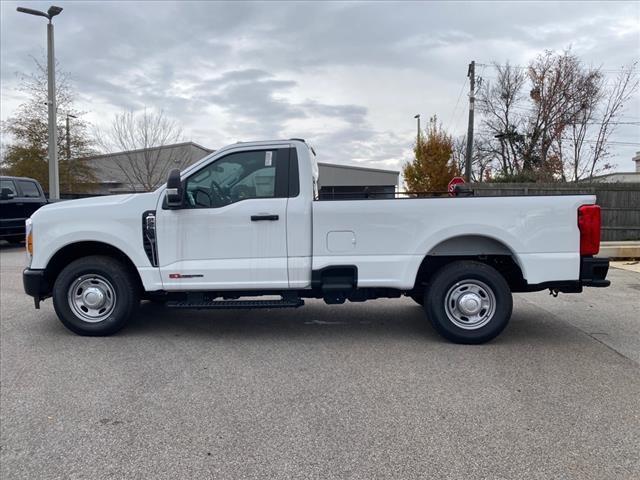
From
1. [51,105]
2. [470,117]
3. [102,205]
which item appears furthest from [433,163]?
[102,205]

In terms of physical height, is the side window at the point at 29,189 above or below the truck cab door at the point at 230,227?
above

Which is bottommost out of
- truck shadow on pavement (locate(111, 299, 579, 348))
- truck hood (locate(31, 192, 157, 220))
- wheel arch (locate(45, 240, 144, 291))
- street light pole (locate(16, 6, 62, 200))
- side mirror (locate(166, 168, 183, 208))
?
truck shadow on pavement (locate(111, 299, 579, 348))

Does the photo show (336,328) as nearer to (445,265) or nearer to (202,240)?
(445,265)

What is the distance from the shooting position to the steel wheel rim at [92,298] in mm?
5469

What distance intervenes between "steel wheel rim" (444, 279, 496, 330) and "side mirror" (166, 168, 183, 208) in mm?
2943

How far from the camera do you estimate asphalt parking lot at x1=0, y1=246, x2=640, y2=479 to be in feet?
9.84

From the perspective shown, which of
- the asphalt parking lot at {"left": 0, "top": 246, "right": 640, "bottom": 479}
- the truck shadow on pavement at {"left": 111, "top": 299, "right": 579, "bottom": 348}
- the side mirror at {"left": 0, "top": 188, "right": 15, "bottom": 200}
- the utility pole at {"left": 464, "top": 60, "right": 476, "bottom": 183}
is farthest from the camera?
the utility pole at {"left": 464, "top": 60, "right": 476, "bottom": 183}

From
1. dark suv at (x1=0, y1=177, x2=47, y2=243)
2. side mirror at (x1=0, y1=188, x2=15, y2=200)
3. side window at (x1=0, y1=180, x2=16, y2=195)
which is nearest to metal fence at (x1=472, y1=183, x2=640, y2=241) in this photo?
dark suv at (x1=0, y1=177, x2=47, y2=243)

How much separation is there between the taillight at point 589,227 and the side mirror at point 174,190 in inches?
159

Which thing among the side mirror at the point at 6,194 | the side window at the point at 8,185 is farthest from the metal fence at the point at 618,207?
the side window at the point at 8,185

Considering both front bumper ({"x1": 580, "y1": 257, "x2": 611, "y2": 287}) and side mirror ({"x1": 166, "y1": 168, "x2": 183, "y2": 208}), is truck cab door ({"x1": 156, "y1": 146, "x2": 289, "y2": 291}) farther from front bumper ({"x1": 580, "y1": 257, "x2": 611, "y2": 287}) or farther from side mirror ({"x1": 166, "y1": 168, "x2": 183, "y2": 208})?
front bumper ({"x1": 580, "y1": 257, "x2": 611, "y2": 287})

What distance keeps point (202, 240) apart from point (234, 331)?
1.25m

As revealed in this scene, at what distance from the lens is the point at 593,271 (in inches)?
200

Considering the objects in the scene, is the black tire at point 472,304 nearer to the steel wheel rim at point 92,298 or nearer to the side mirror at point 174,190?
the side mirror at point 174,190
